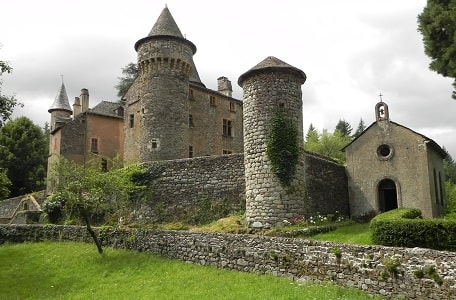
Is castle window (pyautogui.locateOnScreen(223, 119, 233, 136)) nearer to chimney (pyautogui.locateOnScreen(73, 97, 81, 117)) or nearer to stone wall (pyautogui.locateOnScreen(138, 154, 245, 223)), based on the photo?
stone wall (pyautogui.locateOnScreen(138, 154, 245, 223))

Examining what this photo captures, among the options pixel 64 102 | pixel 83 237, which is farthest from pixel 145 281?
pixel 64 102

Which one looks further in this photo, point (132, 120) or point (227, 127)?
point (227, 127)

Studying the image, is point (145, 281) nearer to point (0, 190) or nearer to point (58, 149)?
point (0, 190)

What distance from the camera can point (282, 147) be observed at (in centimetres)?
2030

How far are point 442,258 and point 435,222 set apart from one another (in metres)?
2.90

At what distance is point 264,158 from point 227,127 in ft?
70.6

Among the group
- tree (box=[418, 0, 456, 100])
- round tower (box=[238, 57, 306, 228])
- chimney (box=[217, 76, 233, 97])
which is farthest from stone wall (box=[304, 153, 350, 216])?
chimney (box=[217, 76, 233, 97])

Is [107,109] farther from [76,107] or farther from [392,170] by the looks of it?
[392,170]

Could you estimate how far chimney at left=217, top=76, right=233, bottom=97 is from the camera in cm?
4622

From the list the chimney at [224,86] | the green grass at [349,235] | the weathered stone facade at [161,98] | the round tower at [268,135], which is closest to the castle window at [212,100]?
the chimney at [224,86]

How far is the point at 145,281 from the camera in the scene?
15133 millimetres

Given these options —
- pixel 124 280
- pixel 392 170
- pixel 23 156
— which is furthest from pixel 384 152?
pixel 23 156

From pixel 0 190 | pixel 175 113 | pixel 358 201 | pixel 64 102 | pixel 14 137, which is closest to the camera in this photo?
pixel 0 190

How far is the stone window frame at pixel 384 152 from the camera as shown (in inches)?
927
